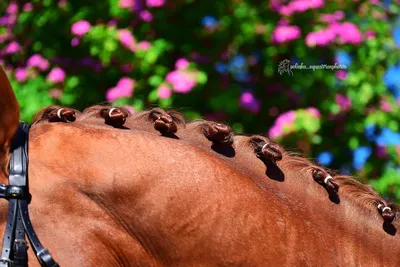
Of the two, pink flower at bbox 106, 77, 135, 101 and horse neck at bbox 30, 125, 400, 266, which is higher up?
horse neck at bbox 30, 125, 400, 266

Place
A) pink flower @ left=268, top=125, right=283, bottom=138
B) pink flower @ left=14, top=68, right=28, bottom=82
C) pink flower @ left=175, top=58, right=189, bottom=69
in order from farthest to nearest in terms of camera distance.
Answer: pink flower @ left=14, top=68, right=28, bottom=82, pink flower @ left=175, top=58, right=189, bottom=69, pink flower @ left=268, top=125, right=283, bottom=138

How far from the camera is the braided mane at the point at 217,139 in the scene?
2139 millimetres

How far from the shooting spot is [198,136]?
A: 7.20 feet

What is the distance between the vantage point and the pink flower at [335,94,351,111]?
19.5 feet

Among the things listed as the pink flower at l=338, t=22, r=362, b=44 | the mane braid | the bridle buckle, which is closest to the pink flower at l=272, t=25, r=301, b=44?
the pink flower at l=338, t=22, r=362, b=44

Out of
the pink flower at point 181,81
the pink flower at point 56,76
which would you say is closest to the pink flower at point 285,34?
the pink flower at point 181,81

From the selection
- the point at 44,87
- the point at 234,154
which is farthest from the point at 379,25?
the point at 234,154

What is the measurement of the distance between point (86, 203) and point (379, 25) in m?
A: 4.71

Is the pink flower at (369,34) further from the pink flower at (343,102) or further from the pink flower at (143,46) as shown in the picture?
the pink flower at (143,46)

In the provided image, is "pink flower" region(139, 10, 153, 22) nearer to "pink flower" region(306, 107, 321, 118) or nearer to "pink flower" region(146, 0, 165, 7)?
"pink flower" region(146, 0, 165, 7)

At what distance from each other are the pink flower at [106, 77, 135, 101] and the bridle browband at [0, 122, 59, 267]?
12.5 ft

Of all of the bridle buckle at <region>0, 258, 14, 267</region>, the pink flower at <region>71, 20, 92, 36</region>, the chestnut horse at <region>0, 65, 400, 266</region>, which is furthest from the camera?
the pink flower at <region>71, 20, 92, 36</region>

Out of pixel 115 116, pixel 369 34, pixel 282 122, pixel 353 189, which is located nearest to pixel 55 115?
pixel 115 116

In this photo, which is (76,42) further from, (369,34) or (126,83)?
(369,34)
